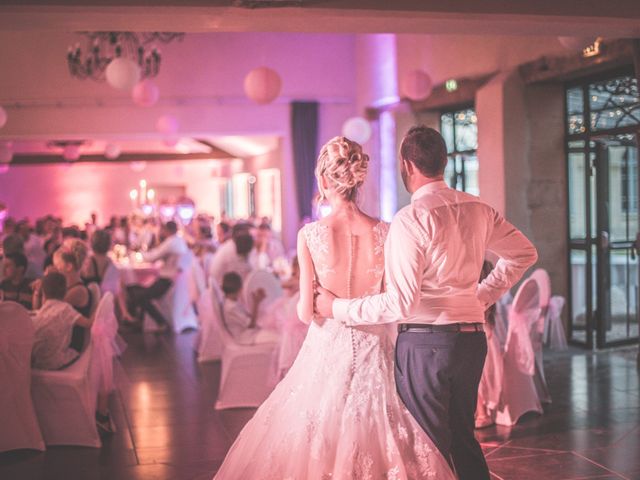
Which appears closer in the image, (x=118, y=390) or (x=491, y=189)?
(x=118, y=390)

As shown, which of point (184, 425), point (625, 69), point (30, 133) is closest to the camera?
point (184, 425)

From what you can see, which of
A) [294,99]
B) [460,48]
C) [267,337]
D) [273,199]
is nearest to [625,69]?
[460,48]

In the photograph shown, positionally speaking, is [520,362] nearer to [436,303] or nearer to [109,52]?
[436,303]

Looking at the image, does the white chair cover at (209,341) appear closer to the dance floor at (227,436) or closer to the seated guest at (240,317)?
the dance floor at (227,436)

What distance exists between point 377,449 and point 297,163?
10886 millimetres

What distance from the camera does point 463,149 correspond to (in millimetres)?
10172

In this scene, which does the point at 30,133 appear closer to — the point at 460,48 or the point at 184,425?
the point at 460,48

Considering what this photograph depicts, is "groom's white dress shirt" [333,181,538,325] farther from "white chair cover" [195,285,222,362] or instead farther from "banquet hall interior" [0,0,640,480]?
"white chair cover" [195,285,222,362]

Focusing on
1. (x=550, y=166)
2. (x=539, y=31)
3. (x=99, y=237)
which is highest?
(x=539, y=31)

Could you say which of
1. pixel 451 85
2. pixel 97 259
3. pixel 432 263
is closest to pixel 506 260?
pixel 432 263

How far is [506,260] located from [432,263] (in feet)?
1.38

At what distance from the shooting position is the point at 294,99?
525 inches

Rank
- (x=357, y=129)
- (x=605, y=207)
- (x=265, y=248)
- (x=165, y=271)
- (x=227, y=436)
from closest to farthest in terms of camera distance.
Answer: (x=227, y=436), (x=605, y=207), (x=165, y=271), (x=265, y=248), (x=357, y=129)

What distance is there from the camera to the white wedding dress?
9.68ft
